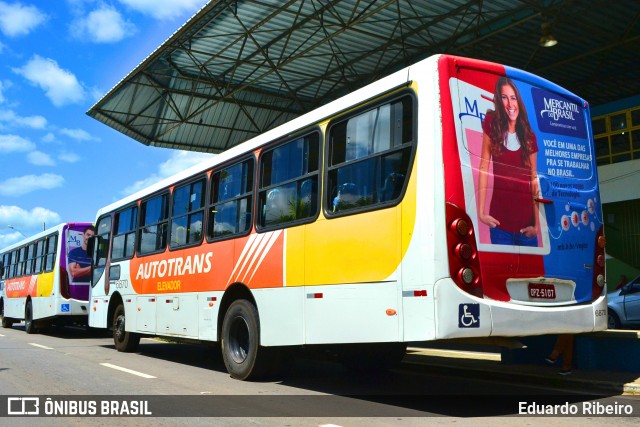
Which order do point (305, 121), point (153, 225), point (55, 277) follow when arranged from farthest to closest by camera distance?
Answer: point (55, 277), point (153, 225), point (305, 121)

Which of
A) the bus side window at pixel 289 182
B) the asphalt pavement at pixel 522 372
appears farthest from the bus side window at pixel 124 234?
the asphalt pavement at pixel 522 372

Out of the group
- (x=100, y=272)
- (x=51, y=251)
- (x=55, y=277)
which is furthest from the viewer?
(x=51, y=251)

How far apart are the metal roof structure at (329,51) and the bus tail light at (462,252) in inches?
488

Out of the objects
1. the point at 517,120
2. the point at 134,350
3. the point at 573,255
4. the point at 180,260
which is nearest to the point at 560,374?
the point at 573,255

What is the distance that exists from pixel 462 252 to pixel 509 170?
1.12 metres

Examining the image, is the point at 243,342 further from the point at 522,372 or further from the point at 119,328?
the point at 119,328

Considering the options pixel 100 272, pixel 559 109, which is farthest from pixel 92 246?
pixel 559 109

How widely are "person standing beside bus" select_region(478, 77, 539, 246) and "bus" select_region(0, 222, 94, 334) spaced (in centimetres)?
1411

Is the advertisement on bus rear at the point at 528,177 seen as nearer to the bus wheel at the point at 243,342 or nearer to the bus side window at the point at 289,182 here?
the bus side window at the point at 289,182

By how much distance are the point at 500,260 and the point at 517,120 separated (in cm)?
152

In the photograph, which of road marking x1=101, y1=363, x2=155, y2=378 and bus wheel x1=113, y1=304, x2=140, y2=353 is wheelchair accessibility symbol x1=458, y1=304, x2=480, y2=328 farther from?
bus wheel x1=113, y1=304, x2=140, y2=353

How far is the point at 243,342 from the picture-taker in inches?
336

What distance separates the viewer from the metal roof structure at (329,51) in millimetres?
17859

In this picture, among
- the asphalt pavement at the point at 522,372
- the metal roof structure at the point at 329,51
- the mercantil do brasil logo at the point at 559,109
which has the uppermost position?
the metal roof structure at the point at 329,51
